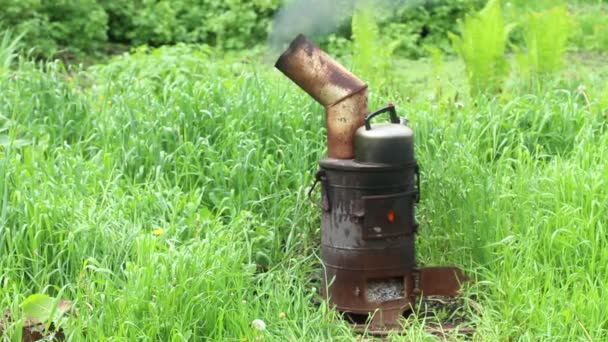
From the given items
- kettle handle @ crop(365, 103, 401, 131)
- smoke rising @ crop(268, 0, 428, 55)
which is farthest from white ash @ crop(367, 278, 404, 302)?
smoke rising @ crop(268, 0, 428, 55)

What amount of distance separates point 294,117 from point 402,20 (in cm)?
557

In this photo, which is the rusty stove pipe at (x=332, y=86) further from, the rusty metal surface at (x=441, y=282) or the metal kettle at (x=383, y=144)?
the rusty metal surface at (x=441, y=282)

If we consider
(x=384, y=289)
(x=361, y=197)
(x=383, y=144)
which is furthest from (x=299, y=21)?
(x=384, y=289)

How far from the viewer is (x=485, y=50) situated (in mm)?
7133

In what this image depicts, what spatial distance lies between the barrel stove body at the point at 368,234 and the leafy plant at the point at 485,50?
268 centimetres

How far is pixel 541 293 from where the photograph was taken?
4.64 m

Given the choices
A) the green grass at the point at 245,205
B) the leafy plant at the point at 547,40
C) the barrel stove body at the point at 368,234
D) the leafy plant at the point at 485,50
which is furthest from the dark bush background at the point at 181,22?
the barrel stove body at the point at 368,234

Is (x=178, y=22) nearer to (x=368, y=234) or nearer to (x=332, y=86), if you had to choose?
(x=332, y=86)

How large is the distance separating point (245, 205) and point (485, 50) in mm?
2638

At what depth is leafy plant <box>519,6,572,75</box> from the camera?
23.0 feet

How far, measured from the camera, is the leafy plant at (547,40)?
7.02 metres

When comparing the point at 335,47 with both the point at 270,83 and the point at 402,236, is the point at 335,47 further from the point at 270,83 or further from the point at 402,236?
the point at 402,236

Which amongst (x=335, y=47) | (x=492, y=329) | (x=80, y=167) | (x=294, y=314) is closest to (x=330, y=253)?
(x=294, y=314)

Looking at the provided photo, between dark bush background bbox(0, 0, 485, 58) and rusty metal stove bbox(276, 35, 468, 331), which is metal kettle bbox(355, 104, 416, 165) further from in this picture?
dark bush background bbox(0, 0, 485, 58)
